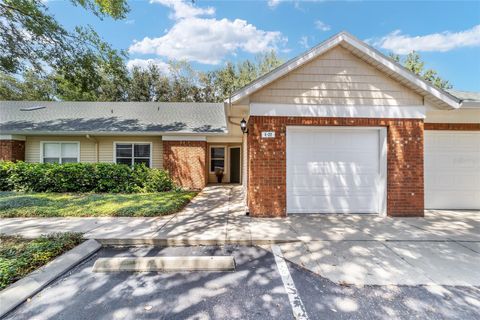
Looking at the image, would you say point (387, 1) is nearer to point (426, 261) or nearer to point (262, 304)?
point (426, 261)

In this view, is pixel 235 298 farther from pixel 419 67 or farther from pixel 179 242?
pixel 419 67

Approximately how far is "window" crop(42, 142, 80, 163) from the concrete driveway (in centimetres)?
983

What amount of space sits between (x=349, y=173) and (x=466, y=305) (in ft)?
12.5

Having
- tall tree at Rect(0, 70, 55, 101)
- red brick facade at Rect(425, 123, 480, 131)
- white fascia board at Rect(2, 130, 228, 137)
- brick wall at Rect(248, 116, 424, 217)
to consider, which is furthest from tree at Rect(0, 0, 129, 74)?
tall tree at Rect(0, 70, 55, 101)

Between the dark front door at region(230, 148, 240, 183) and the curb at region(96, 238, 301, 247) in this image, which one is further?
the dark front door at region(230, 148, 240, 183)

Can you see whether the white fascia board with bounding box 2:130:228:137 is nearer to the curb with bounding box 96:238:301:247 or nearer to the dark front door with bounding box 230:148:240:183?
the dark front door with bounding box 230:148:240:183

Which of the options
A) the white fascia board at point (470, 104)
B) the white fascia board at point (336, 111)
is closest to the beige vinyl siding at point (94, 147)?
the white fascia board at point (336, 111)

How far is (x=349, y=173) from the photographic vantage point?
6145 mm

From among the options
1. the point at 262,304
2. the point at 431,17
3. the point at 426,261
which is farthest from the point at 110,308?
the point at 431,17

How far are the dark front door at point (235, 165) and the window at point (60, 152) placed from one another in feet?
26.0

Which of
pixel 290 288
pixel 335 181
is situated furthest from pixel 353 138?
pixel 290 288

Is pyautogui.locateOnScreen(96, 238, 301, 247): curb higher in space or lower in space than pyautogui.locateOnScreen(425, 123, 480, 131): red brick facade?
lower

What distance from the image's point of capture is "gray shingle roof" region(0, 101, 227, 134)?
10773 mm

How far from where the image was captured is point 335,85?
19.3 ft
